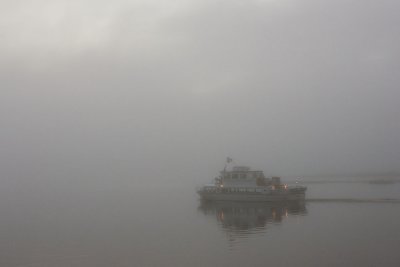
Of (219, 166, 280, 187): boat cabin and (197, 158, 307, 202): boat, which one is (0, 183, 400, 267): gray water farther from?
(219, 166, 280, 187): boat cabin

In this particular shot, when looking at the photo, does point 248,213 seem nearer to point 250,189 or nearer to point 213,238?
point 250,189

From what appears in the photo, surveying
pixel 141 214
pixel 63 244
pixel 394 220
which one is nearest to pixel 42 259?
pixel 63 244

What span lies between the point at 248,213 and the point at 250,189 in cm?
902

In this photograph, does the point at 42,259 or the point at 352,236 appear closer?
the point at 42,259

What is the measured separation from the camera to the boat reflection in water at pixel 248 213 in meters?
44.0

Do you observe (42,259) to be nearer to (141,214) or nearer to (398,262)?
(398,262)

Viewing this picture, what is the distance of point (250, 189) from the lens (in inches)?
2539

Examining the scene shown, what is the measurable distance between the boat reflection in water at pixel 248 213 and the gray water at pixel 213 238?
125 mm

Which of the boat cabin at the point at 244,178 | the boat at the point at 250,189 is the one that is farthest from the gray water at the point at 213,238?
the boat cabin at the point at 244,178

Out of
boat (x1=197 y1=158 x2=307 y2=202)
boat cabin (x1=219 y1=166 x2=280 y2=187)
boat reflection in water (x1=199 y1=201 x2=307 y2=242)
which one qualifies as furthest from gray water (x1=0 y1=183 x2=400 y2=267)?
boat cabin (x1=219 y1=166 x2=280 y2=187)

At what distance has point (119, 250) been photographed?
33938mm

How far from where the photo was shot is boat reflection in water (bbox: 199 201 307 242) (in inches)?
1732

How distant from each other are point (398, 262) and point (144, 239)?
22.1 metres

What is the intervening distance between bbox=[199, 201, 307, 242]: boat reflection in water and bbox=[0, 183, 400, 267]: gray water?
0.41 ft
